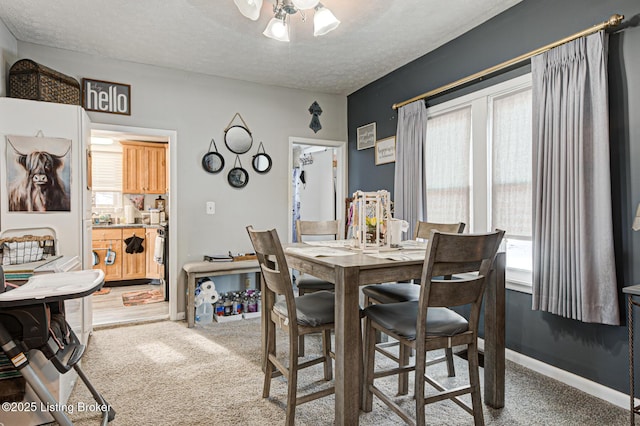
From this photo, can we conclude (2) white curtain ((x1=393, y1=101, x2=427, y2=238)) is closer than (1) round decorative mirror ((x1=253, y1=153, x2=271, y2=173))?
Yes

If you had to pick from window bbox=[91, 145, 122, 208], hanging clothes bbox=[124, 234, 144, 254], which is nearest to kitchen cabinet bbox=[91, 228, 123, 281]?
hanging clothes bbox=[124, 234, 144, 254]

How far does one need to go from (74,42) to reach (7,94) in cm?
74

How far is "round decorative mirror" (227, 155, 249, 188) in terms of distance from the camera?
165 inches

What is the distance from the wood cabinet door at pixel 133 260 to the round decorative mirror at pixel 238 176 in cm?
232

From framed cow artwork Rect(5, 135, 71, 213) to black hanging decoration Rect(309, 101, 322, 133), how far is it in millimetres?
2681

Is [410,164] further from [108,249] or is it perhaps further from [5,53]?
[108,249]

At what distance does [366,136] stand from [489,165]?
1800mm

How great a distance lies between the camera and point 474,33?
3.04 metres

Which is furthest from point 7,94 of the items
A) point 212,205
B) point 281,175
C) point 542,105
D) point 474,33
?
point 542,105

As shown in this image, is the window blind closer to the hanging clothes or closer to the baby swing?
the hanging clothes

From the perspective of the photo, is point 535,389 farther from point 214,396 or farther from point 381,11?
point 381,11

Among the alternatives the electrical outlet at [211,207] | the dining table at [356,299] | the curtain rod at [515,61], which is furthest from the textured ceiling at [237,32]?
the dining table at [356,299]

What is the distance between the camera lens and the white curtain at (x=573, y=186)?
6.99 ft

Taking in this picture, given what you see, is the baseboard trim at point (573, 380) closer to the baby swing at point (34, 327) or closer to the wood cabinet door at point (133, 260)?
the baby swing at point (34, 327)
